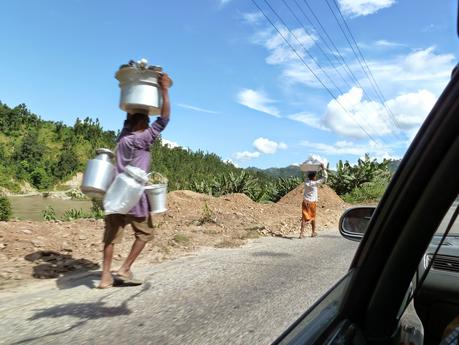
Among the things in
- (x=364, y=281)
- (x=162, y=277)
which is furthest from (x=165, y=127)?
(x=364, y=281)

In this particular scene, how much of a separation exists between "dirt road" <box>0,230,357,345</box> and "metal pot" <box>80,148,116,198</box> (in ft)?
3.28

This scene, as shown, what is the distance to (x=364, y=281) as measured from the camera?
56.9 inches

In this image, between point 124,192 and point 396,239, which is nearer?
point 396,239

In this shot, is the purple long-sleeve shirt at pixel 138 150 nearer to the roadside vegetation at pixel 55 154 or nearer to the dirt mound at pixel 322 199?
the dirt mound at pixel 322 199

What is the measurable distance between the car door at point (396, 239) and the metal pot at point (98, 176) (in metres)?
3.35

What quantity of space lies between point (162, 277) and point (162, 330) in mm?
1846

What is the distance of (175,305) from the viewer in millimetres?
4398

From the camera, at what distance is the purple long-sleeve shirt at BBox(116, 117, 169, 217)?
4871mm

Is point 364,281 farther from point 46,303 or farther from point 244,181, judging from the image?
point 244,181

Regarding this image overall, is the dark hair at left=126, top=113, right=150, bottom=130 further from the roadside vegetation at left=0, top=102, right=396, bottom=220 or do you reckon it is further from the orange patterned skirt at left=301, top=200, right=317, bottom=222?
the roadside vegetation at left=0, top=102, right=396, bottom=220

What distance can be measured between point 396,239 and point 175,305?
335 centimetres

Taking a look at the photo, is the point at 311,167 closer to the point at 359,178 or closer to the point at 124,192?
the point at 124,192

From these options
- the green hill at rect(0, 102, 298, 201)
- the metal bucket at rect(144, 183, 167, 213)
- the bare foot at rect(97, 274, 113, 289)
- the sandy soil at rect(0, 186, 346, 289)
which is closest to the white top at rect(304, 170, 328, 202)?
the sandy soil at rect(0, 186, 346, 289)

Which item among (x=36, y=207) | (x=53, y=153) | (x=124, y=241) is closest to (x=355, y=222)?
(x=124, y=241)
